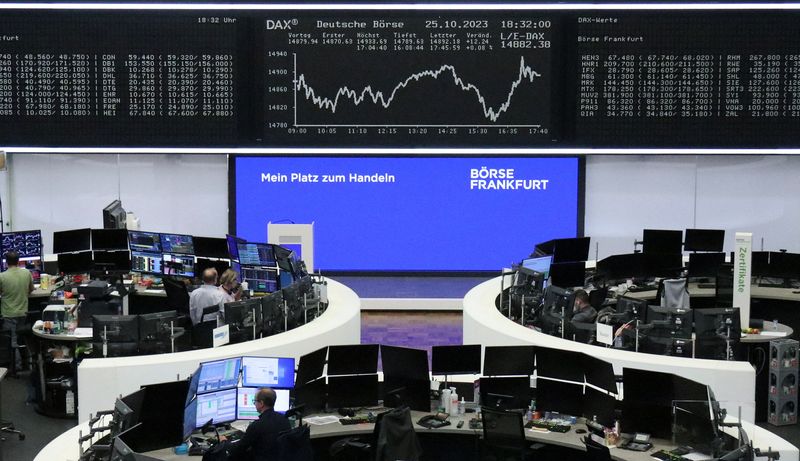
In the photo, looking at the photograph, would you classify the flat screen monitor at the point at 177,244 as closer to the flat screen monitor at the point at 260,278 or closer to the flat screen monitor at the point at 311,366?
the flat screen monitor at the point at 260,278

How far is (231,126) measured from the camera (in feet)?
47.4

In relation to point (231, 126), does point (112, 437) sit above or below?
below

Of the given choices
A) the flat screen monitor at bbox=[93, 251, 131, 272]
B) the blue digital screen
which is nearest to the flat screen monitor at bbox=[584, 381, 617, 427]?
the flat screen monitor at bbox=[93, 251, 131, 272]

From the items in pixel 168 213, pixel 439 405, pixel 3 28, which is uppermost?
pixel 3 28

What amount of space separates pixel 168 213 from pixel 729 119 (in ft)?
26.2

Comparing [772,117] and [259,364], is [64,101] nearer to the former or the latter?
[259,364]

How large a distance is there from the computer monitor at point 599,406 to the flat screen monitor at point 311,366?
208 cm

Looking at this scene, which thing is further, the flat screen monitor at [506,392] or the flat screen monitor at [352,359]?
the flat screen monitor at [506,392]

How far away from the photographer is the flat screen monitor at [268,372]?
8.27 m

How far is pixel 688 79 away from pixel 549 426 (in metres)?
7.19

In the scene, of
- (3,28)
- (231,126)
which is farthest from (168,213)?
(3,28)

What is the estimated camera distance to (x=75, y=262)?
44.7 ft

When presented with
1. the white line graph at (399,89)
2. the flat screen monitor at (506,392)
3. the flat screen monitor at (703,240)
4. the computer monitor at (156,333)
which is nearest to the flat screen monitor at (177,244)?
the white line graph at (399,89)

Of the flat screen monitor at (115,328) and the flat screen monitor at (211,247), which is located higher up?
the flat screen monitor at (211,247)
